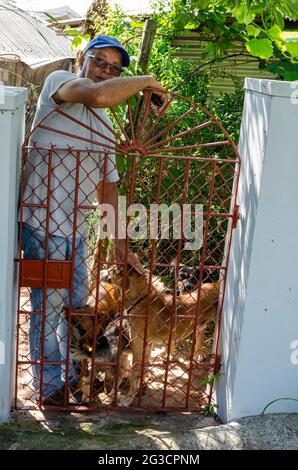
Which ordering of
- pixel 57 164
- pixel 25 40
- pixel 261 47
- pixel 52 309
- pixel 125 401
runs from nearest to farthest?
pixel 57 164 < pixel 52 309 < pixel 261 47 < pixel 125 401 < pixel 25 40

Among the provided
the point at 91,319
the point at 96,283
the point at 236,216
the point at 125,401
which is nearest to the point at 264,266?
the point at 236,216

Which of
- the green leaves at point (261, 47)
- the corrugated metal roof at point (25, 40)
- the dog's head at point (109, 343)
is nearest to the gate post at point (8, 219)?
the dog's head at point (109, 343)

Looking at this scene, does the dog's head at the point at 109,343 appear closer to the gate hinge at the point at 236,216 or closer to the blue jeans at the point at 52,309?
the blue jeans at the point at 52,309

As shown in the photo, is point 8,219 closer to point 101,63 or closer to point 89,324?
point 89,324

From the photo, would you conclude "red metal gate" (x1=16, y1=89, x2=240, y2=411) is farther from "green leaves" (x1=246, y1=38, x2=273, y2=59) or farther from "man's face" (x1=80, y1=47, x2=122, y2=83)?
"green leaves" (x1=246, y1=38, x2=273, y2=59)

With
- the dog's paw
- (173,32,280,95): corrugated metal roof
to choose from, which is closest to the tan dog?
the dog's paw

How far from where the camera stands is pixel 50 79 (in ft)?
11.8

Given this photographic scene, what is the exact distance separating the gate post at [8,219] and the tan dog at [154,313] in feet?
2.77

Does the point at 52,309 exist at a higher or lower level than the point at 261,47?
lower

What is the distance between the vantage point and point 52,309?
3.77 metres

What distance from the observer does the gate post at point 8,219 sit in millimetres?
3227

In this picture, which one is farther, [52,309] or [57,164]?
[52,309]

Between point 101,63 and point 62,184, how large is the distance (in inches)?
32.6

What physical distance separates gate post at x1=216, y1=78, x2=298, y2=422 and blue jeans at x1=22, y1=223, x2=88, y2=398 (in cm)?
98
